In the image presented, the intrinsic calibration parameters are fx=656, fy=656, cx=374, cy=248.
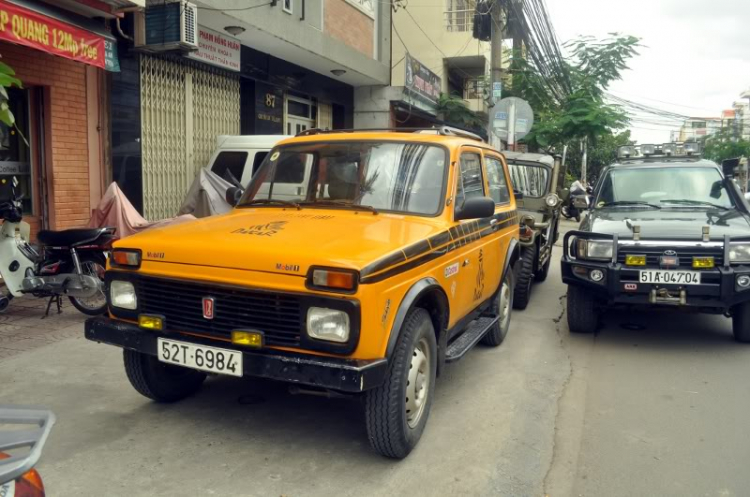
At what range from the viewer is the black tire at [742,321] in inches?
239

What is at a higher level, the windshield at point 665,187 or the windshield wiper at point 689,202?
the windshield at point 665,187

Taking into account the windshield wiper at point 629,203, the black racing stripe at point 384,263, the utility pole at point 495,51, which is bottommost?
the black racing stripe at point 384,263

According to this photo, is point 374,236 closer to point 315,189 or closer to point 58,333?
point 315,189

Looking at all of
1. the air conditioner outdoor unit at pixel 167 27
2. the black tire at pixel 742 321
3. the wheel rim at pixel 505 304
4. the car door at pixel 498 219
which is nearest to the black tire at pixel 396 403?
the car door at pixel 498 219

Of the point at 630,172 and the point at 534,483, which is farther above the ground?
the point at 630,172

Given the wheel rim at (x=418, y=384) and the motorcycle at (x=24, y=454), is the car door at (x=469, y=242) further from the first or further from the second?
the motorcycle at (x=24, y=454)

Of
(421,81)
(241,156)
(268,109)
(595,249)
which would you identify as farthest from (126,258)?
(421,81)

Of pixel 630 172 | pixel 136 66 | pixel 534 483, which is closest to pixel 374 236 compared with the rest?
pixel 534 483

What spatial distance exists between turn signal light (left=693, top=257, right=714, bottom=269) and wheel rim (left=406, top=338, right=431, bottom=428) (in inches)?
124

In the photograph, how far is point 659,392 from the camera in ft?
16.3

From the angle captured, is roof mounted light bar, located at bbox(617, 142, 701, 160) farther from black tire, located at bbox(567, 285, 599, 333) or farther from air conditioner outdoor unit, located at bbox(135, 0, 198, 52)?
air conditioner outdoor unit, located at bbox(135, 0, 198, 52)

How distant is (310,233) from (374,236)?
1.22 ft

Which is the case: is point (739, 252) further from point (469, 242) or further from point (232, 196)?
point (232, 196)

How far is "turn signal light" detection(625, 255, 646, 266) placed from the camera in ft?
19.5
